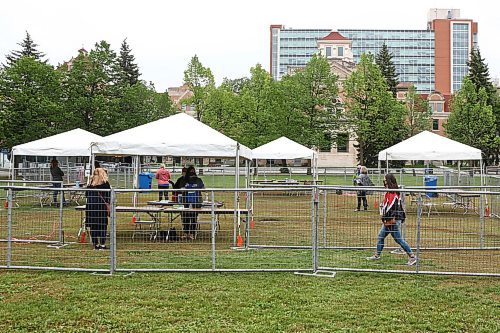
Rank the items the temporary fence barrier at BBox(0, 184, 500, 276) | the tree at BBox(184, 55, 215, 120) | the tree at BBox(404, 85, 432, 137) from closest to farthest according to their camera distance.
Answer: the temporary fence barrier at BBox(0, 184, 500, 276)
the tree at BBox(184, 55, 215, 120)
the tree at BBox(404, 85, 432, 137)

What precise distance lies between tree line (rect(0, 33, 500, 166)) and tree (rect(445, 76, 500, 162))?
0.10 metres

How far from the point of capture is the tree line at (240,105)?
44.4 m

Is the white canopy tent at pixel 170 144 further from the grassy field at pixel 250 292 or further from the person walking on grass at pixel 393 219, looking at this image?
the person walking on grass at pixel 393 219

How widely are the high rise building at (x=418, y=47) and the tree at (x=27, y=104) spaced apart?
277 feet

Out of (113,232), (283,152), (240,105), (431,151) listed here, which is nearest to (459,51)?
(240,105)

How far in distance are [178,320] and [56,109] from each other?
132 ft

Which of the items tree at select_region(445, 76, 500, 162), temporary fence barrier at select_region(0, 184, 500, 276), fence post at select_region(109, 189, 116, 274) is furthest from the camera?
tree at select_region(445, 76, 500, 162)

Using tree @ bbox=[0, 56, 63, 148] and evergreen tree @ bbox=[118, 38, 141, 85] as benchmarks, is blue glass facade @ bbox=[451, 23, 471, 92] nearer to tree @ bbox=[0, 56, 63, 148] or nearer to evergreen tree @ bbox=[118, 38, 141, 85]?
evergreen tree @ bbox=[118, 38, 141, 85]

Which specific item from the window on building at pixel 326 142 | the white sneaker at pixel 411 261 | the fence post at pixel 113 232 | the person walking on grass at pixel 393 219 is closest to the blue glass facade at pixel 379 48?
the window on building at pixel 326 142

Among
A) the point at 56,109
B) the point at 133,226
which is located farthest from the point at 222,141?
the point at 56,109

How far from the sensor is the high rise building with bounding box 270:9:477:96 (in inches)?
5000

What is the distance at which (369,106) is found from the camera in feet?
181

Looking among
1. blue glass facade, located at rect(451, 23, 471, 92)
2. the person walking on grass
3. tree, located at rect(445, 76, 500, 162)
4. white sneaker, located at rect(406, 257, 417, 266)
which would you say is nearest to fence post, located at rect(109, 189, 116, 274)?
the person walking on grass

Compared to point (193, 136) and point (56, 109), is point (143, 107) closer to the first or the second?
point (56, 109)
